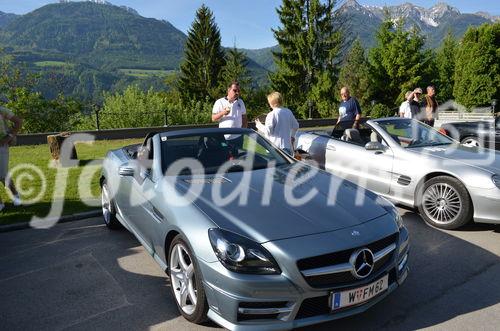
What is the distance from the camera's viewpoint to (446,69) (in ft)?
173

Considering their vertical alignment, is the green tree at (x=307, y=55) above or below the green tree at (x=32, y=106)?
above

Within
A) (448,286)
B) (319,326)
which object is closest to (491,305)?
(448,286)

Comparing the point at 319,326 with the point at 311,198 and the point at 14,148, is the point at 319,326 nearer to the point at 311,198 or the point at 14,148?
the point at 311,198

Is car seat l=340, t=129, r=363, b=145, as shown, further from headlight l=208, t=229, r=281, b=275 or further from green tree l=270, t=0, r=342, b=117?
green tree l=270, t=0, r=342, b=117

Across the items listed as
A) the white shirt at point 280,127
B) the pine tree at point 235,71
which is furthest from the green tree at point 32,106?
the pine tree at point 235,71

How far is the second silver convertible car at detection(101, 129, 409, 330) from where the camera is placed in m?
2.65

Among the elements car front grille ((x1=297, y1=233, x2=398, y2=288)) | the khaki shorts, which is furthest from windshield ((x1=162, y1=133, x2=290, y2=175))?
the khaki shorts

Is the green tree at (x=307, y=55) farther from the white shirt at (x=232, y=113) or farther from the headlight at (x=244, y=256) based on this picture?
the headlight at (x=244, y=256)

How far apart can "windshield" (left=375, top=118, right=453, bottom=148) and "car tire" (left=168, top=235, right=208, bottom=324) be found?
3.90 metres

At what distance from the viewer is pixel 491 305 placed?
3.25m

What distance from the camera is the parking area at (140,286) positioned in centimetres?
312

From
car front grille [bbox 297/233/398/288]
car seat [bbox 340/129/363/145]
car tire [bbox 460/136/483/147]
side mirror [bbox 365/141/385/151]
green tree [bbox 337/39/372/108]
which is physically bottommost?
car front grille [bbox 297/233/398/288]

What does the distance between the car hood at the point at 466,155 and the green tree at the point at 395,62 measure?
36.6m

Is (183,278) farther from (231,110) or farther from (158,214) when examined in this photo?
(231,110)
